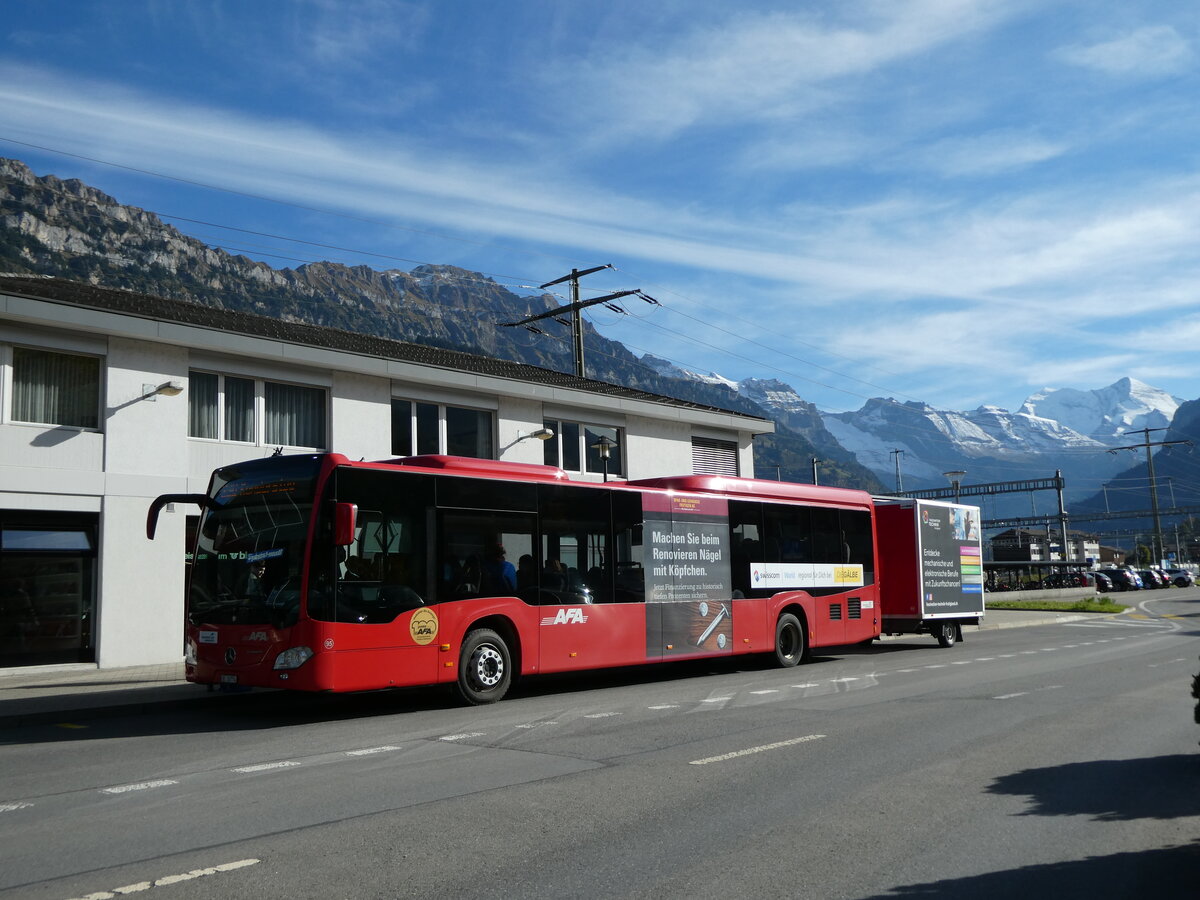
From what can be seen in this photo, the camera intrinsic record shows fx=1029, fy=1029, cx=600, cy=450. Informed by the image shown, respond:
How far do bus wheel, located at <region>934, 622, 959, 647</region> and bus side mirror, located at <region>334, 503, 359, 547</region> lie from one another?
16302 mm

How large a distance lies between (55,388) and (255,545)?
8273 mm

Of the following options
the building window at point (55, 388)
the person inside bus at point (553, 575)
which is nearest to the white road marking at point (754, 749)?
the person inside bus at point (553, 575)

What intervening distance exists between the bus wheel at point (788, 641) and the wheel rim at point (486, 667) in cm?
628

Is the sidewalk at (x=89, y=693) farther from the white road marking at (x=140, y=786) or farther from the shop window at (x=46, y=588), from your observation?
the white road marking at (x=140, y=786)

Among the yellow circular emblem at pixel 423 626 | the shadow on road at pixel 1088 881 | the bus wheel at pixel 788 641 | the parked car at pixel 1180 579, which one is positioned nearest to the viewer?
the shadow on road at pixel 1088 881

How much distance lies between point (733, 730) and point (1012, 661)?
10.4 meters

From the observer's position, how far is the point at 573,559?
1424 cm

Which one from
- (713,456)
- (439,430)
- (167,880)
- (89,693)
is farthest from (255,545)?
(713,456)

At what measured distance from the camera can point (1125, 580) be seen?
253ft

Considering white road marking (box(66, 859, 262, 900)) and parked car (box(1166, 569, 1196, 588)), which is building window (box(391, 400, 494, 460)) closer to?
white road marking (box(66, 859, 262, 900))

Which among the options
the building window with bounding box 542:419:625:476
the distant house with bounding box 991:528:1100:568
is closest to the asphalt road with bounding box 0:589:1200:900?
the building window with bounding box 542:419:625:476

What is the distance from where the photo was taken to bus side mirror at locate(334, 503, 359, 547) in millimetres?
11016

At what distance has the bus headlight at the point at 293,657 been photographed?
11.2m

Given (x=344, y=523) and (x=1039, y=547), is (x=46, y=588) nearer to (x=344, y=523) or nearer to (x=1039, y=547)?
(x=344, y=523)
